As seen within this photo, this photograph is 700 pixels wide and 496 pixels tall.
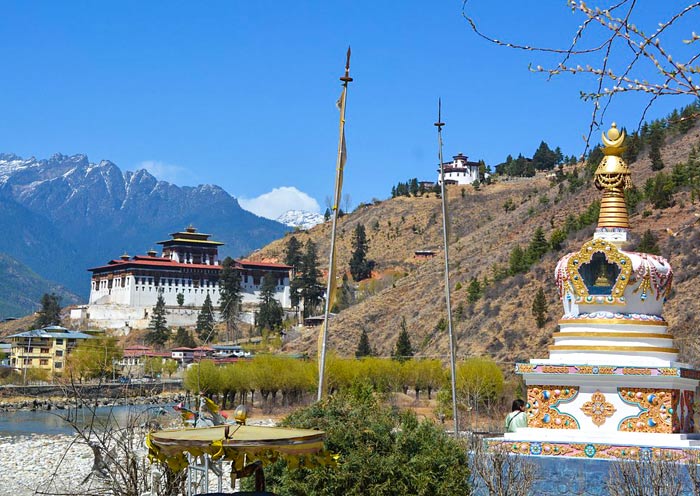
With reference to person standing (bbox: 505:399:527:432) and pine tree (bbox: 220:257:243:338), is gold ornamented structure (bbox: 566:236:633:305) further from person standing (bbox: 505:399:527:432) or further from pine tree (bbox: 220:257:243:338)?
pine tree (bbox: 220:257:243:338)

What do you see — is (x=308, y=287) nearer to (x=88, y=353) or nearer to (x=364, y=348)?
(x=88, y=353)

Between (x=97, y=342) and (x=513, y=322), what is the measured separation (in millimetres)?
47975

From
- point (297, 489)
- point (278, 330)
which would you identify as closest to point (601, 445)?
point (297, 489)

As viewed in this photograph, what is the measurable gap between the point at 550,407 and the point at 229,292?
353 feet

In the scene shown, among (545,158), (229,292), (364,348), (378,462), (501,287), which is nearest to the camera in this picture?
(378,462)

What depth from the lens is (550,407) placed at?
16625mm

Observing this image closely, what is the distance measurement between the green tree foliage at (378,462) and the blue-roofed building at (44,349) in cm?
9221

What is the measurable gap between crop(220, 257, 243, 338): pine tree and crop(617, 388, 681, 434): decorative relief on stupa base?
336 ft

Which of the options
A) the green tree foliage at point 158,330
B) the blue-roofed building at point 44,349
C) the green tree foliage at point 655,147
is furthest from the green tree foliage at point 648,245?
the green tree foliage at point 158,330

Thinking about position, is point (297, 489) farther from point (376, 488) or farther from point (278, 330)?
point (278, 330)

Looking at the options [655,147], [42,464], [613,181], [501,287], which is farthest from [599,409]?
[655,147]

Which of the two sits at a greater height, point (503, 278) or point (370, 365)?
point (503, 278)

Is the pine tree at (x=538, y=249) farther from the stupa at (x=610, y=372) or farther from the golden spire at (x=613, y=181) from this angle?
the stupa at (x=610, y=372)

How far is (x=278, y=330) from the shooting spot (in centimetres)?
11112
